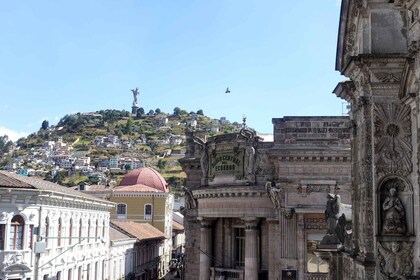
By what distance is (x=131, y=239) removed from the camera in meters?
53.5

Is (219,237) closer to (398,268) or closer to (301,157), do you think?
(301,157)

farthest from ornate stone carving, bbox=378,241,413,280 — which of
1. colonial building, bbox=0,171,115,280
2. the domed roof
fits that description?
the domed roof

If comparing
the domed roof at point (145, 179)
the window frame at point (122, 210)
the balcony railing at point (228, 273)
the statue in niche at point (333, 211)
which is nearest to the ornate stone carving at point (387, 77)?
the statue in niche at point (333, 211)

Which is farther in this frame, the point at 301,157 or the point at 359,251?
the point at 301,157

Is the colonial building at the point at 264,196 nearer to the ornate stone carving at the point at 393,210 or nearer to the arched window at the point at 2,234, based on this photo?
the arched window at the point at 2,234

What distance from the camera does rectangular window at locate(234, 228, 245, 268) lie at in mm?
33513

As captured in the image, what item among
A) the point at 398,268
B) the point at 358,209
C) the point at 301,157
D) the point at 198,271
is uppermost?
the point at 301,157

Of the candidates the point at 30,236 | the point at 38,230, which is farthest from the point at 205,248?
the point at 30,236

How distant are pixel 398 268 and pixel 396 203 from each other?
1.28m

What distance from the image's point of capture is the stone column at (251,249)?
31.2 metres

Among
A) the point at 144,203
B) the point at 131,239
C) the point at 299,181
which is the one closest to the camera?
the point at 299,181

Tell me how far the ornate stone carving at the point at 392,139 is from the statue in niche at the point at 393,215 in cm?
50

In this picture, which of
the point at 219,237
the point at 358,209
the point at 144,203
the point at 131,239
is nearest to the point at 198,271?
the point at 219,237

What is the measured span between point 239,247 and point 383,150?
22.2 meters
